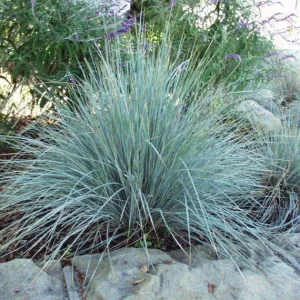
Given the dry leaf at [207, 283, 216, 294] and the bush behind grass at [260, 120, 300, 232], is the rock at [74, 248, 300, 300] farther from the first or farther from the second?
the bush behind grass at [260, 120, 300, 232]

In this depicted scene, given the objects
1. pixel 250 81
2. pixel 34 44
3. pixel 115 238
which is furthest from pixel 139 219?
pixel 250 81

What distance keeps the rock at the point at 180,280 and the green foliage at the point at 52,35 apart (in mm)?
1305

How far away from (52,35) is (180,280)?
71.3 inches

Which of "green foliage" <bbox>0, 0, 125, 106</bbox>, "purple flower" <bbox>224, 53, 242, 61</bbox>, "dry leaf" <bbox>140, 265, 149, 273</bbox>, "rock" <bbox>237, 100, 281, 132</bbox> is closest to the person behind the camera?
"dry leaf" <bbox>140, 265, 149, 273</bbox>

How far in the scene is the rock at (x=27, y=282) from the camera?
67.2 inches

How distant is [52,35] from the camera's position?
110 inches

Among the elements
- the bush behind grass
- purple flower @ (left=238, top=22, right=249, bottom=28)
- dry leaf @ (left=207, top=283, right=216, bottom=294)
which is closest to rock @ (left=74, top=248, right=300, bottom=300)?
dry leaf @ (left=207, top=283, right=216, bottom=294)

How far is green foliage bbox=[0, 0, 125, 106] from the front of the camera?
9.09ft

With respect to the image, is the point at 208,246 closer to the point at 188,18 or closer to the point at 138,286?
the point at 138,286

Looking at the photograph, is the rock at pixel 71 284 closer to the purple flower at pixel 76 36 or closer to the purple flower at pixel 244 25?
the purple flower at pixel 76 36

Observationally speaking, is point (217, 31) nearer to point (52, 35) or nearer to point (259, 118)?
point (259, 118)

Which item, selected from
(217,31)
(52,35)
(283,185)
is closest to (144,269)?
(283,185)

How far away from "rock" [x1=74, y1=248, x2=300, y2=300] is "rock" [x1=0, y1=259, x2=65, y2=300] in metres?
0.14

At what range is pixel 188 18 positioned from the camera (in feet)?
10.5
